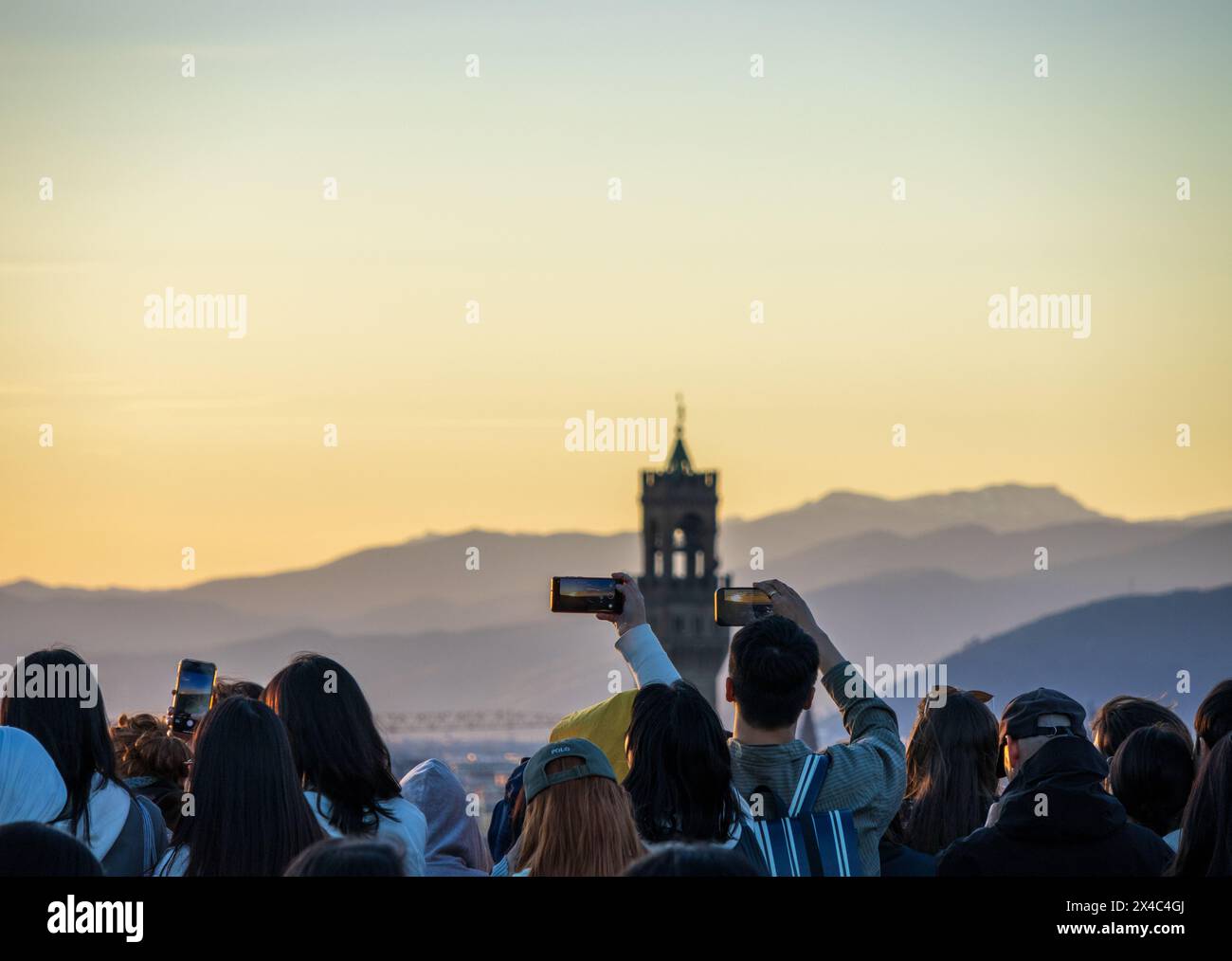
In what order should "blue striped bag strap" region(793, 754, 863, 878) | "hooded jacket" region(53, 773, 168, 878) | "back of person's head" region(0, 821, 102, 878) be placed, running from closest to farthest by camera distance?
"back of person's head" region(0, 821, 102, 878)
"blue striped bag strap" region(793, 754, 863, 878)
"hooded jacket" region(53, 773, 168, 878)

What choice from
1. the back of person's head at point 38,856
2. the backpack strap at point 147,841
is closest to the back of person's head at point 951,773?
the backpack strap at point 147,841

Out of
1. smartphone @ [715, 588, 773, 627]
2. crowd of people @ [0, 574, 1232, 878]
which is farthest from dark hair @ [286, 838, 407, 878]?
smartphone @ [715, 588, 773, 627]

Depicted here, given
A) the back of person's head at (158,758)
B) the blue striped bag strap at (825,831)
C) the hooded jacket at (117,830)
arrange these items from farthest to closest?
1. the back of person's head at (158,758)
2. the hooded jacket at (117,830)
3. the blue striped bag strap at (825,831)

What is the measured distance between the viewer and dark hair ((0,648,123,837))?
22.4ft

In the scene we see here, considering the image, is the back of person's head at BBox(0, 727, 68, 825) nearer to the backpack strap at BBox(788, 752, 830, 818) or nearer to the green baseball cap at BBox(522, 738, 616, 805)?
the green baseball cap at BBox(522, 738, 616, 805)

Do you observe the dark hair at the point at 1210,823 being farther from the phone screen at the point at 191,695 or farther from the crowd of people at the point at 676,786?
the phone screen at the point at 191,695

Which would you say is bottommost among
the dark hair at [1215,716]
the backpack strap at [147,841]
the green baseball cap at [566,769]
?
the backpack strap at [147,841]

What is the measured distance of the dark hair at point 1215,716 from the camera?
730 centimetres

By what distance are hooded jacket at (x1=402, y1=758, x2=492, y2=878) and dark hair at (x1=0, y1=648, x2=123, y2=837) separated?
1.06 meters

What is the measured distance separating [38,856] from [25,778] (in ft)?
5.32

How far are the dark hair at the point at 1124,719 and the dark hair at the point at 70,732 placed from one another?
12.7 feet
